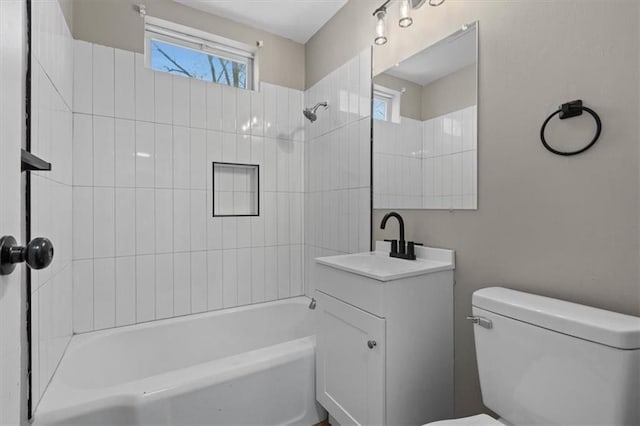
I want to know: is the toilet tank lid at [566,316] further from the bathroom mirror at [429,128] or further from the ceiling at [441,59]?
the ceiling at [441,59]

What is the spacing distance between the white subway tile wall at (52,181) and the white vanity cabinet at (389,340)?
119cm

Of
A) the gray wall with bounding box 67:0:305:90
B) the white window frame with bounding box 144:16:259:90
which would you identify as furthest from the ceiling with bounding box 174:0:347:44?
the white window frame with bounding box 144:16:259:90

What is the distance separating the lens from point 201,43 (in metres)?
2.32

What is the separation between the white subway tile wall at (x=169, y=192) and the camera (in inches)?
74.7

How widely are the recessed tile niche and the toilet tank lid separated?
1774 millimetres

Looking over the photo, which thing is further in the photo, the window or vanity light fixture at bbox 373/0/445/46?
the window

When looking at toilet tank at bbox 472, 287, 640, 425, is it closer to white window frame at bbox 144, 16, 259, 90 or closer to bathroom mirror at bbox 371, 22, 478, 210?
bathroom mirror at bbox 371, 22, 478, 210

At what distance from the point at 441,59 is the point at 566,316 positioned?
3.94 ft

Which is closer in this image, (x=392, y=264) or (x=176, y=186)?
(x=392, y=264)

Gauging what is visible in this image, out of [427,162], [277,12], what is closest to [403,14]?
[427,162]

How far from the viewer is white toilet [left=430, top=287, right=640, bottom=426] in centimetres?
81

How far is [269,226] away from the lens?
252cm

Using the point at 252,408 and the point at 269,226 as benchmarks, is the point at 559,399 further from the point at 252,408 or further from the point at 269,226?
the point at 269,226

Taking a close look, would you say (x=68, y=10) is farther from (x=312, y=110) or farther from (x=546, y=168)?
(x=546, y=168)
